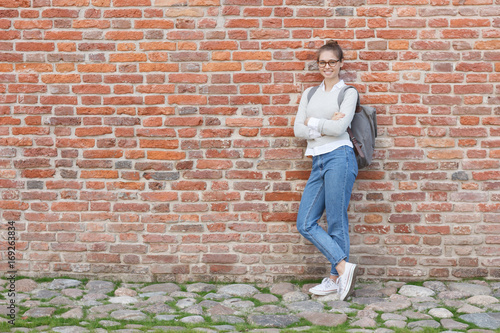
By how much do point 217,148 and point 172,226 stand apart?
78 cm

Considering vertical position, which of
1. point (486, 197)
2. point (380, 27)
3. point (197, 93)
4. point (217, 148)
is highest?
point (380, 27)

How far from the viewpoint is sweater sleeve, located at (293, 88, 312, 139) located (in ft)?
13.4

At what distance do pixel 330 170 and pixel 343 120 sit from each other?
0.40 metres

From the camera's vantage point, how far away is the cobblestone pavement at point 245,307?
3545 millimetres

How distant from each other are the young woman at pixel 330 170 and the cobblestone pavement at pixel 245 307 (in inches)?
12.6

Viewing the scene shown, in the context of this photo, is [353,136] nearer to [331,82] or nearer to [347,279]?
[331,82]

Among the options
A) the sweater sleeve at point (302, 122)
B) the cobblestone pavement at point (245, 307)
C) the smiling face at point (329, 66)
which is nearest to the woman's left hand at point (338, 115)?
the sweater sleeve at point (302, 122)

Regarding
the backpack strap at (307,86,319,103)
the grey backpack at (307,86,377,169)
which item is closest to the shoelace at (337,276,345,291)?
the grey backpack at (307,86,377,169)

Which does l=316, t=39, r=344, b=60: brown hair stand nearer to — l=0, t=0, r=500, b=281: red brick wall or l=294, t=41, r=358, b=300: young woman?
l=294, t=41, r=358, b=300: young woman

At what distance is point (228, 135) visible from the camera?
4539 millimetres

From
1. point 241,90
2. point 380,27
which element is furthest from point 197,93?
point 380,27

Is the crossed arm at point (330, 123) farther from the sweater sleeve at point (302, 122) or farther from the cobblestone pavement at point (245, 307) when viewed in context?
the cobblestone pavement at point (245, 307)

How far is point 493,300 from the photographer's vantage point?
13.1 ft

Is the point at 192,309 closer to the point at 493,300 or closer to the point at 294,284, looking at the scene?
the point at 294,284
